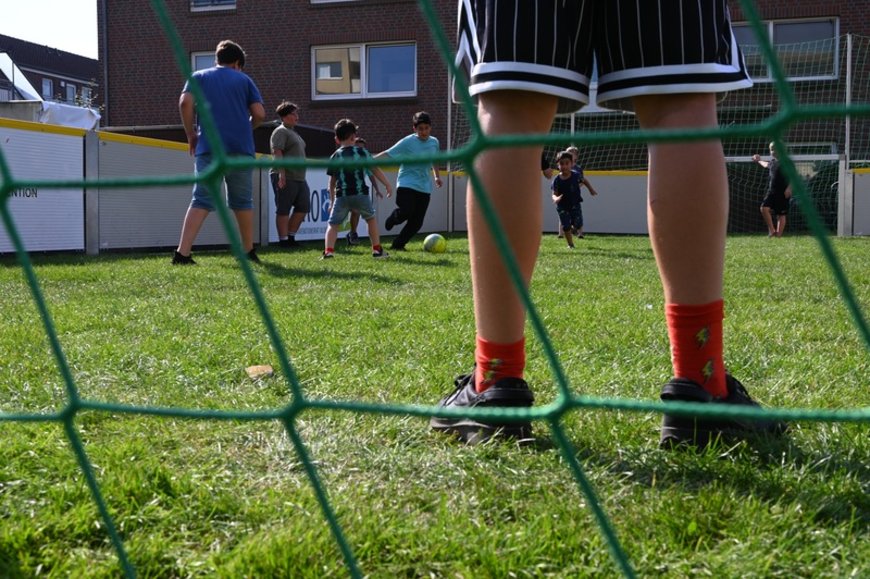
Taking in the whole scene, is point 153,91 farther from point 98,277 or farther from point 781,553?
point 781,553

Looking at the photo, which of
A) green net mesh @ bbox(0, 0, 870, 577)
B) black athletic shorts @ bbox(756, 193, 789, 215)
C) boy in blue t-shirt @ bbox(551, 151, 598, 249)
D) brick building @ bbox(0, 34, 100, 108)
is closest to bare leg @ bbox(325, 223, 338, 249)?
boy in blue t-shirt @ bbox(551, 151, 598, 249)

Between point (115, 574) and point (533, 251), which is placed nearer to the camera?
point (115, 574)

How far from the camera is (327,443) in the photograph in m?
Result: 1.56

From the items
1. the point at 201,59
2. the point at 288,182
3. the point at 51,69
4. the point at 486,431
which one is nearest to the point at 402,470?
the point at 486,431

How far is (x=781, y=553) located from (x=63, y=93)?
3638 cm

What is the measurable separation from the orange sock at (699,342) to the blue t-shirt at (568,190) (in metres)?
8.27

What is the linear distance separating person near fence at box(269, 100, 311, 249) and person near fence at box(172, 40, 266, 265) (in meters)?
1.74

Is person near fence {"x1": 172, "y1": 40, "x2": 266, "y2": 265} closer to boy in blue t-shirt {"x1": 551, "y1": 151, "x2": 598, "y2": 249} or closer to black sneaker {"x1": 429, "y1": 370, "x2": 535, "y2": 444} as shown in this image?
black sneaker {"x1": 429, "y1": 370, "x2": 535, "y2": 444}

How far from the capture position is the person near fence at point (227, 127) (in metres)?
5.54

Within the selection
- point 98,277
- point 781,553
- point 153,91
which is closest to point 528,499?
point 781,553

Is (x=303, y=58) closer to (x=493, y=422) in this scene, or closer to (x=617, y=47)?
(x=617, y=47)

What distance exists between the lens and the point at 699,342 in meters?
1.53

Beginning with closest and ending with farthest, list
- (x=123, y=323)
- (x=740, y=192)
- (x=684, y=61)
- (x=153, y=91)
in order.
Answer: (x=684, y=61) < (x=123, y=323) < (x=740, y=192) < (x=153, y=91)

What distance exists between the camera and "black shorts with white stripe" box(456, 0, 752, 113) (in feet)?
4.97
